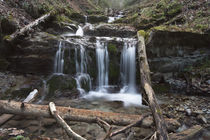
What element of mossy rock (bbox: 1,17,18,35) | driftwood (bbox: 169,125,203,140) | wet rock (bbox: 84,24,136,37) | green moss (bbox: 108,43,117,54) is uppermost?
wet rock (bbox: 84,24,136,37)

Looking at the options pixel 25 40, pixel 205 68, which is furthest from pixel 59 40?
pixel 205 68

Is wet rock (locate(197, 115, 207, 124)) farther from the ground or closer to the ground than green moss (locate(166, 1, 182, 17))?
closer to the ground

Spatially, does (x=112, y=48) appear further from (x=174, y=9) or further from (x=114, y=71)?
(x=174, y=9)

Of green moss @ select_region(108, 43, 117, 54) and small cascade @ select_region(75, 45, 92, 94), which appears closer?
small cascade @ select_region(75, 45, 92, 94)

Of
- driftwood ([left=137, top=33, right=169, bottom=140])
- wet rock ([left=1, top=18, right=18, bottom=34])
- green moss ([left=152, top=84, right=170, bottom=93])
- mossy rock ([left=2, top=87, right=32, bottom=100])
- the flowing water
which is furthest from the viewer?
green moss ([left=152, top=84, right=170, bottom=93])

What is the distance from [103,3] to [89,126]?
36.1 m

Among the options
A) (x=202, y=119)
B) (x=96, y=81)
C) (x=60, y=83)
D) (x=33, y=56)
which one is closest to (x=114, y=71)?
(x=96, y=81)

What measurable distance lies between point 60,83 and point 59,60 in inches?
47.5

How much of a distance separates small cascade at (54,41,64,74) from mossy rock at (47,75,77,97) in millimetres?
428

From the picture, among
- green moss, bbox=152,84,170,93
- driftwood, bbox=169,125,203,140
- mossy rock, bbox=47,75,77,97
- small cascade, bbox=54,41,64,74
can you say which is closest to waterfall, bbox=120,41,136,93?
green moss, bbox=152,84,170,93

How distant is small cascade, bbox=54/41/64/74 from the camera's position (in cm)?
661

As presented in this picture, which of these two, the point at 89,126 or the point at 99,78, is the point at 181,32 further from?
the point at 89,126

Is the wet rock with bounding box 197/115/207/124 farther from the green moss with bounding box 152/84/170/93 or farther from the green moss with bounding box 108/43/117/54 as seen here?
the green moss with bounding box 108/43/117/54

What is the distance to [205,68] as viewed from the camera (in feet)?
21.4
